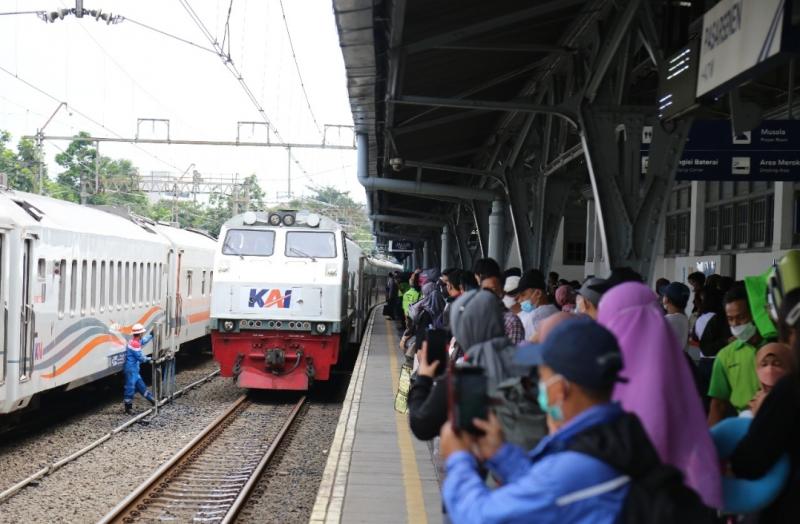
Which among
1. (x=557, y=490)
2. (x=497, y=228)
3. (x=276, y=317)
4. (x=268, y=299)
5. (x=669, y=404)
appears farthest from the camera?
(x=497, y=228)

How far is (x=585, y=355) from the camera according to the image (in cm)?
262

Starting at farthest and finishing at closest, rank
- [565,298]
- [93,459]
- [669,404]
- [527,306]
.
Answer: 1. [93,459]
2. [565,298]
3. [527,306]
4. [669,404]

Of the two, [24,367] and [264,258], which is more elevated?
[264,258]

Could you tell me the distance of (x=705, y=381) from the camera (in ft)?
22.1

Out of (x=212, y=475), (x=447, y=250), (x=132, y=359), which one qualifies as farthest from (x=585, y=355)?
(x=447, y=250)

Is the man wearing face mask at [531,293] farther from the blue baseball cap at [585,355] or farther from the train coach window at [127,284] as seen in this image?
the train coach window at [127,284]

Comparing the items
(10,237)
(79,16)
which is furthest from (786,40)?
(79,16)

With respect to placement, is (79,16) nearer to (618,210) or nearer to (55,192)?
(618,210)

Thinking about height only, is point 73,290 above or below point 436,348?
below

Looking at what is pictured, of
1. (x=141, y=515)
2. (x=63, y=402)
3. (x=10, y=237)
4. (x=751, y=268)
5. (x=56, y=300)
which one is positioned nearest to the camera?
(x=141, y=515)

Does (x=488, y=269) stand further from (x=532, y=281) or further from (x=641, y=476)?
(x=641, y=476)

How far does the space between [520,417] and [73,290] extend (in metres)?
10.5

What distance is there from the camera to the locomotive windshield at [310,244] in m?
16.4

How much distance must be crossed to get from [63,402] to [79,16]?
241 inches
